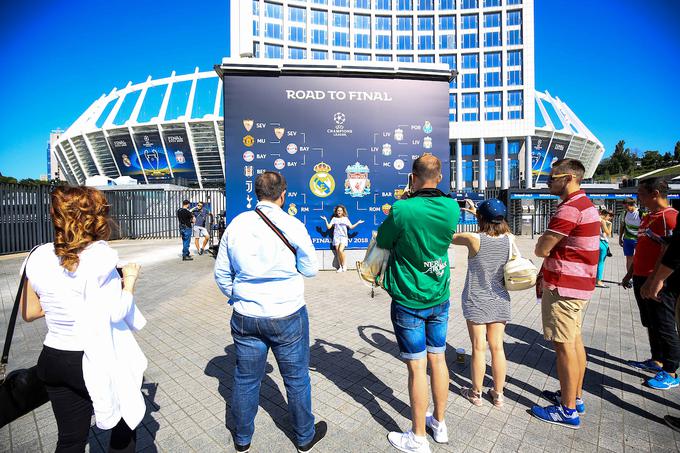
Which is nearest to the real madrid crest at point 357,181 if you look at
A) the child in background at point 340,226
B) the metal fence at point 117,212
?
the child in background at point 340,226

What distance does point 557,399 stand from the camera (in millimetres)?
2949

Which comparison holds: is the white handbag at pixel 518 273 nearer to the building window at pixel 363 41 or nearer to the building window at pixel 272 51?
the building window at pixel 272 51

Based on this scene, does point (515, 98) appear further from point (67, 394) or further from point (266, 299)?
point (67, 394)

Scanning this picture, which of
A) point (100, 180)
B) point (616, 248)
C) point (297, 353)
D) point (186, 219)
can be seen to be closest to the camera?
point (297, 353)

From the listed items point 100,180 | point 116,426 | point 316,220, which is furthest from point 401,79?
point 100,180

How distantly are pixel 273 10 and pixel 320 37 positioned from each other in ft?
23.5

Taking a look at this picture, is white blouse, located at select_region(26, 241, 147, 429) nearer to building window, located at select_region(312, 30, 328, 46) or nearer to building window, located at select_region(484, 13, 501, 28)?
building window, located at select_region(312, 30, 328, 46)

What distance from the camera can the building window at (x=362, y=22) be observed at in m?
51.2

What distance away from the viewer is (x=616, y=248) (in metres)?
14.2

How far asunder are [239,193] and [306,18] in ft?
162

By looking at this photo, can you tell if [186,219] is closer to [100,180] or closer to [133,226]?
[133,226]

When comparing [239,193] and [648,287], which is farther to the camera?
[239,193]

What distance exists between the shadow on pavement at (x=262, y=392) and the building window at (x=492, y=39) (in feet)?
193

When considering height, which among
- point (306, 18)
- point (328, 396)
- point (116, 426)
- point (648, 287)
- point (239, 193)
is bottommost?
point (328, 396)
